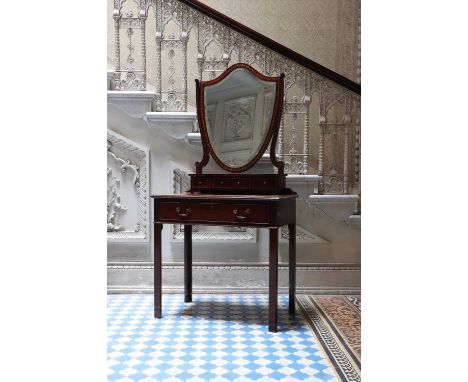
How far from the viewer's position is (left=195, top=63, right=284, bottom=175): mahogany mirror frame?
338cm

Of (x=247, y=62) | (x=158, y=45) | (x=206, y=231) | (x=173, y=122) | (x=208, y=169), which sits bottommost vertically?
(x=206, y=231)

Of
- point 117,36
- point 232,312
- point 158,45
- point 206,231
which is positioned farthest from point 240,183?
point 117,36

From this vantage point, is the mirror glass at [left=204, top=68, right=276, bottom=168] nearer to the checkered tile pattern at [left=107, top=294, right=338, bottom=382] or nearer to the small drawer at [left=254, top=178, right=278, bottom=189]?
the small drawer at [left=254, top=178, right=278, bottom=189]

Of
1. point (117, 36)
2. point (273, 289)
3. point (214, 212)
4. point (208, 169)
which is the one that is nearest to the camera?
point (273, 289)

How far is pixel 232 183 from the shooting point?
3402 mm

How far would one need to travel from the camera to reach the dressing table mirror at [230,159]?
10.2 ft

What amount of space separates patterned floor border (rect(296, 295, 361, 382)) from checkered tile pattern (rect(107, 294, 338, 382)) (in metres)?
0.05

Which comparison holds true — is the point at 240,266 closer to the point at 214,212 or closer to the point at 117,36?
the point at 214,212

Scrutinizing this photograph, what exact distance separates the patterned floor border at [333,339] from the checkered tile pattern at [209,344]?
54mm

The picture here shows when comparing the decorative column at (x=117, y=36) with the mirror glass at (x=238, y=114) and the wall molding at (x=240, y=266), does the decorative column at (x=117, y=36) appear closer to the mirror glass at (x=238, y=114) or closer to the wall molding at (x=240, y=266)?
the mirror glass at (x=238, y=114)

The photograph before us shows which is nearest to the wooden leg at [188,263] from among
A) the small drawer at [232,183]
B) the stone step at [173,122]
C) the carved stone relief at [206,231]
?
the carved stone relief at [206,231]

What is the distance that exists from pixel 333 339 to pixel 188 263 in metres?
1.26
